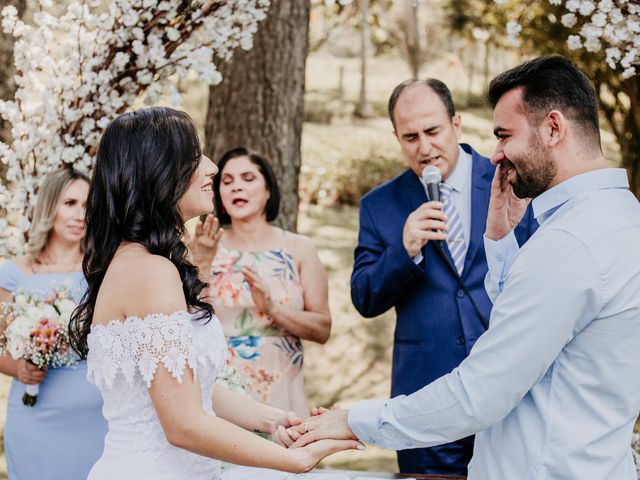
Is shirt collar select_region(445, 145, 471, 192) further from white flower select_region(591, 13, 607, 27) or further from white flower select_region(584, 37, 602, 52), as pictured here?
white flower select_region(591, 13, 607, 27)

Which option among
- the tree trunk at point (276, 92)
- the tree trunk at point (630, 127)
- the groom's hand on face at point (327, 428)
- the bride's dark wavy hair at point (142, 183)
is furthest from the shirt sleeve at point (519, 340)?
the tree trunk at point (630, 127)

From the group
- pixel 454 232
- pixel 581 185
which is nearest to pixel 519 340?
pixel 581 185

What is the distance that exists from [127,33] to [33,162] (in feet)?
2.72

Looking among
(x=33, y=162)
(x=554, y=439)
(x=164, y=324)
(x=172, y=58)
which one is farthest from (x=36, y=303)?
(x=554, y=439)

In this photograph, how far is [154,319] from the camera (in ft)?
7.01

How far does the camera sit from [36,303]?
3.48 metres

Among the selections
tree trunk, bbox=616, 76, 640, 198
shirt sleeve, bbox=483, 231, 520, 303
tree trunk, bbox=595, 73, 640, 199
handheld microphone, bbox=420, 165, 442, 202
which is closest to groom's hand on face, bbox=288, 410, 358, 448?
shirt sleeve, bbox=483, 231, 520, 303

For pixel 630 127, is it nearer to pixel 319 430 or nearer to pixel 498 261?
pixel 498 261

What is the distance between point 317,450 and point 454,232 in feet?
4.53

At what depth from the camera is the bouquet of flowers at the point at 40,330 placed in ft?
10.8

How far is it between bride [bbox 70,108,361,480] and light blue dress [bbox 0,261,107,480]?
1.34 metres

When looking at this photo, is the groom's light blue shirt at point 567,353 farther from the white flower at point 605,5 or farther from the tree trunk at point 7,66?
the tree trunk at point 7,66

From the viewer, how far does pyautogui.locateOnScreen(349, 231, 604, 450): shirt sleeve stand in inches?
75.3

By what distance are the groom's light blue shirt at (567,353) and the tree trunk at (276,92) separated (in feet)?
10.1
